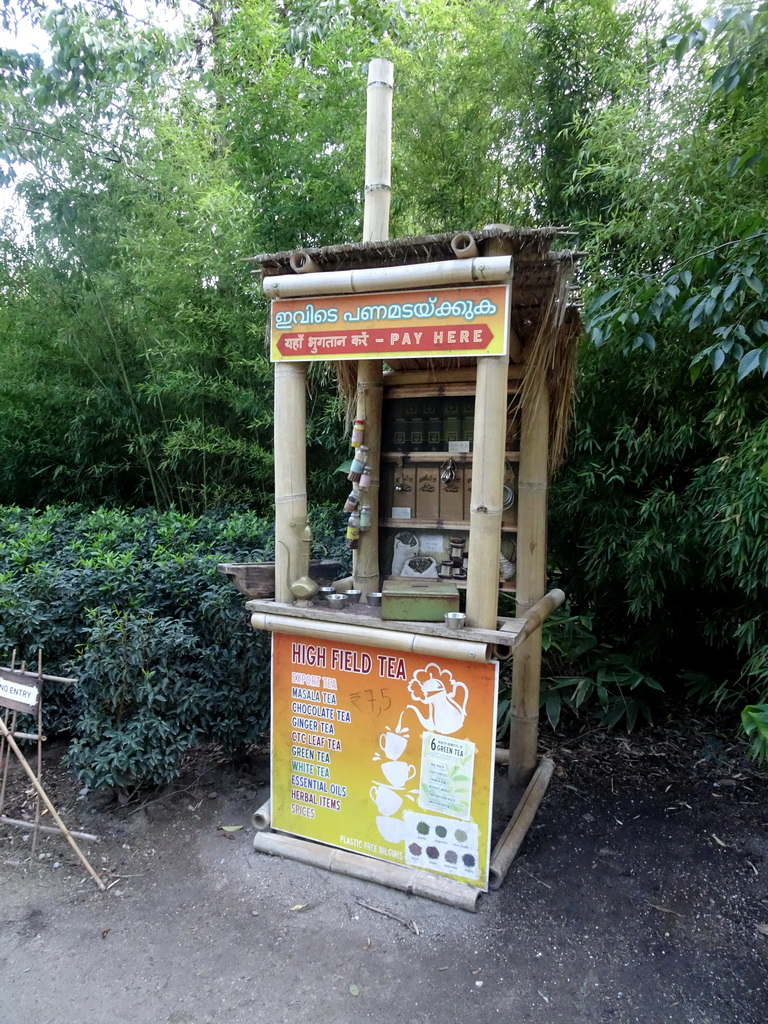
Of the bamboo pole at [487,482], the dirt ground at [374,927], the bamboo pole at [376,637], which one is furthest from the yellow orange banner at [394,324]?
the dirt ground at [374,927]

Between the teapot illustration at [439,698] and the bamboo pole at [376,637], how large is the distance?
98mm

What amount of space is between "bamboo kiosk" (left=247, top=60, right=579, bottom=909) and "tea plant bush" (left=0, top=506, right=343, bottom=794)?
1.45 feet

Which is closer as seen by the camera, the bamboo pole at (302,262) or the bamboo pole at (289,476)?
the bamboo pole at (302,262)

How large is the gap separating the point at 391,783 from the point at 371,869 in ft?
1.10

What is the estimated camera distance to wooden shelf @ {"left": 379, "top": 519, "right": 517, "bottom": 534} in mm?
2830

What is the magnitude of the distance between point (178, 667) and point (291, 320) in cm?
159

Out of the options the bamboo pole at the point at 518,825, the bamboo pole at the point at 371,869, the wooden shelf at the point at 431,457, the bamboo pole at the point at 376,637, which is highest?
the wooden shelf at the point at 431,457

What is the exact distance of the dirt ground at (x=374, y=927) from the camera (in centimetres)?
196

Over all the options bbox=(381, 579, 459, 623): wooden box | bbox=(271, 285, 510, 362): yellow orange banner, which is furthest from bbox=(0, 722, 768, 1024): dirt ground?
bbox=(271, 285, 510, 362): yellow orange banner

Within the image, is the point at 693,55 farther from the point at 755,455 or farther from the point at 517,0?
the point at 755,455

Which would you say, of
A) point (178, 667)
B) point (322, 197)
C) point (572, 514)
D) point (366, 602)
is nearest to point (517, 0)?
point (322, 197)

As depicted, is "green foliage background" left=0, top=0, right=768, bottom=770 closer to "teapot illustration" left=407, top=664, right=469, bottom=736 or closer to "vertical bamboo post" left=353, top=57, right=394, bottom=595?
"vertical bamboo post" left=353, top=57, right=394, bottom=595

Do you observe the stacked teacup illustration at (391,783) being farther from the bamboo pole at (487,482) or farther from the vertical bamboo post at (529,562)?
the vertical bamboo post at (529,562)

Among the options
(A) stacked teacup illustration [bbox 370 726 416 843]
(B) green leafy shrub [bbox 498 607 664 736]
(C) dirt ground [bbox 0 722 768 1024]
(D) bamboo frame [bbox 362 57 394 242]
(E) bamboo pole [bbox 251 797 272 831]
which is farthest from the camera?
(B) green leafy shrub [bbox 498 607 664 736]
